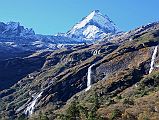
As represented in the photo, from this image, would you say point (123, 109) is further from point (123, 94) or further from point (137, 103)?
point (123, 94)

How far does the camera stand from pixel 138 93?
183 m

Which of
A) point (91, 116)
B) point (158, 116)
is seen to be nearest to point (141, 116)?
point (158, 116)

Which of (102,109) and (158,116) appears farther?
(102,109)

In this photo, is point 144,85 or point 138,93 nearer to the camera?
point 138,93

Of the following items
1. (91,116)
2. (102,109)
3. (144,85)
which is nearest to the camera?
(91,116)

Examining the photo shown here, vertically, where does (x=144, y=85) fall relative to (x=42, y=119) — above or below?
above

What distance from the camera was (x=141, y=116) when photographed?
11831 cm

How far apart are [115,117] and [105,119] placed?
2.76m

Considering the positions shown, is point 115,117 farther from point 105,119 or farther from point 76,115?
point 76,115

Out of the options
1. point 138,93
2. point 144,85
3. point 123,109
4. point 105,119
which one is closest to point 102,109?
point 123,109

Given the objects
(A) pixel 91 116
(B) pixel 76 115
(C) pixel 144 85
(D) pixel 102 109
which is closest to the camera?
(A) pixel 91 116

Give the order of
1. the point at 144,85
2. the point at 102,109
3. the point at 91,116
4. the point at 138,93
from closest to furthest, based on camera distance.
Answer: the point at 91,116
the point at 102,109
the point at 138,93
the point at 144,85

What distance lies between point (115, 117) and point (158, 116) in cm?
1115

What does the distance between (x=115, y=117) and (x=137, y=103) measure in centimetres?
2709
